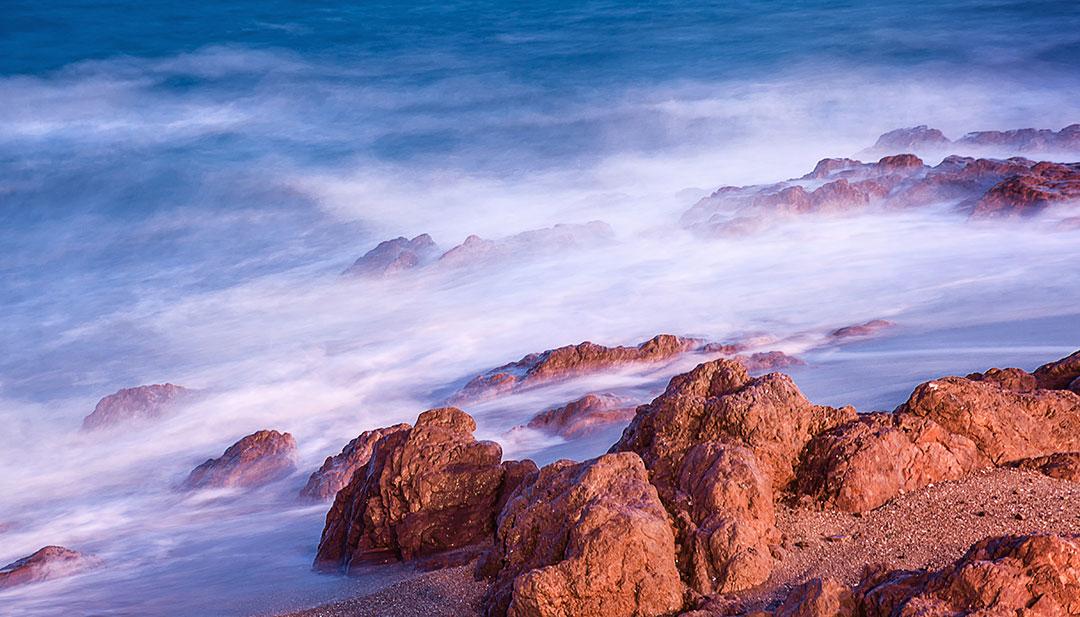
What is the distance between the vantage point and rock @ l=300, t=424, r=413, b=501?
8109 millimetres

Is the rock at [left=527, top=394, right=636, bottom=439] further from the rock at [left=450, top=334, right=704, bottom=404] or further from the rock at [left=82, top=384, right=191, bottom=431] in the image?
the rock at [left=82, top=384, right=191, bottom=431]

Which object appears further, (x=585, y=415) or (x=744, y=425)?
(x=585, y=415)

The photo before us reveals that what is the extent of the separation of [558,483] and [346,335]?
964cm

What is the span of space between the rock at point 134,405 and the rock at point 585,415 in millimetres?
4981

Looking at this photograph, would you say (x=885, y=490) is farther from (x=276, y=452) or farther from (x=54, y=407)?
(x=54, y=407)

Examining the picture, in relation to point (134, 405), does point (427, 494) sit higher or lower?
lower

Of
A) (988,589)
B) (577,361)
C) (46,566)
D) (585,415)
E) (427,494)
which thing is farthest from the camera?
(577,361)

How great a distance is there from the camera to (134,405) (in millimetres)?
11969

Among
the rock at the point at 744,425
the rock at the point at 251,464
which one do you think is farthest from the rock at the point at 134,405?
the rock at the point at 744,425

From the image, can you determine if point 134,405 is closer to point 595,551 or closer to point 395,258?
point 395,258

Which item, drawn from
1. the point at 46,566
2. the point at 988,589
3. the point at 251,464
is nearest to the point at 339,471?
the point at 251,464

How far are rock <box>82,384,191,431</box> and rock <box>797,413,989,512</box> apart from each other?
8434mm

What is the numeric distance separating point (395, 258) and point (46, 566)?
8.78 m

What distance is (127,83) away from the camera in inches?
976
